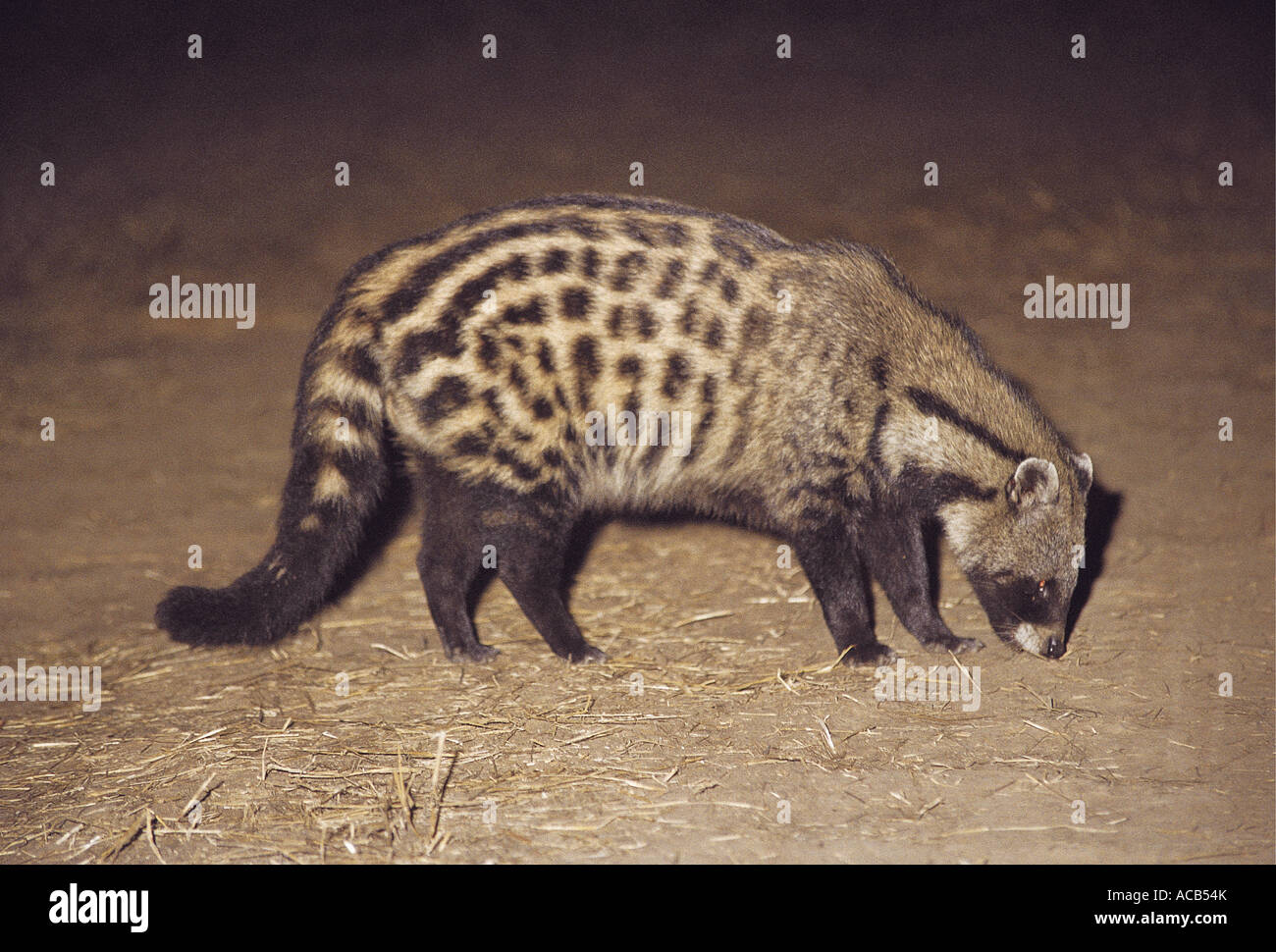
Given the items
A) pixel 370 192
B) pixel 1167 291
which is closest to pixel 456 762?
pixel 1167 291

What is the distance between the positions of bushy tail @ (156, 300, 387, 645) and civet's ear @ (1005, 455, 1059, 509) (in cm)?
280

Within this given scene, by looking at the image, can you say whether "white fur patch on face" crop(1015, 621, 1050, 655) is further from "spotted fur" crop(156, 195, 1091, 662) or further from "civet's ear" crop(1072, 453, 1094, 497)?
"civet's ear" crop(1072, 453, 1094, 497)

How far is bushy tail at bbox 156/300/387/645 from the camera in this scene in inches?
219

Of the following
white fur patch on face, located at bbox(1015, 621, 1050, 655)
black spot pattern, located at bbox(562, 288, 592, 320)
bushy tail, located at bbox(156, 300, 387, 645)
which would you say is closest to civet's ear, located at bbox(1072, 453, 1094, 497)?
white fur patch on face, located at bbox(1015, 621, 1050, 655)

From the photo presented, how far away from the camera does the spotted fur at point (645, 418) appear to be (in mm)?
5535

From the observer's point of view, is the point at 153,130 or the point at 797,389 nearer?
the point at 797,389

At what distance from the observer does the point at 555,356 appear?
220 inches

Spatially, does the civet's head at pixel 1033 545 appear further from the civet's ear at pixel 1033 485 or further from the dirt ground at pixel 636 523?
the dirt ground at pixel 636 523

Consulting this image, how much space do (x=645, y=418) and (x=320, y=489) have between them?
4.83ft

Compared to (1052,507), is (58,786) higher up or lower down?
lower down

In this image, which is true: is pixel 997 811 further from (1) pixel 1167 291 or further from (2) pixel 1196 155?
(2) pixel 1196 155

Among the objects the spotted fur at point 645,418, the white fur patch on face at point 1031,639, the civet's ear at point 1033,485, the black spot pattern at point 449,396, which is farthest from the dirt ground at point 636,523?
the black spot pattern at point 449,396

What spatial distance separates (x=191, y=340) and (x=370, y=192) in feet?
10.3

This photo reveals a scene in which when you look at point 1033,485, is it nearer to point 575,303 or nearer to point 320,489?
point 575,303
